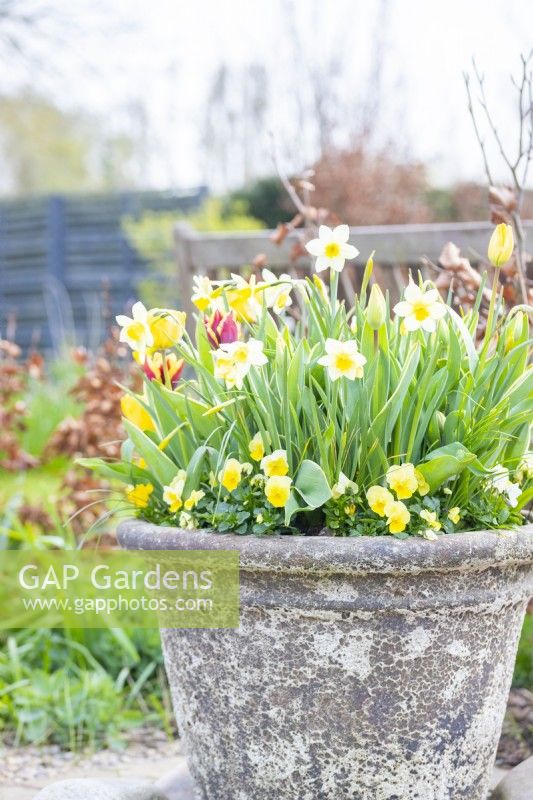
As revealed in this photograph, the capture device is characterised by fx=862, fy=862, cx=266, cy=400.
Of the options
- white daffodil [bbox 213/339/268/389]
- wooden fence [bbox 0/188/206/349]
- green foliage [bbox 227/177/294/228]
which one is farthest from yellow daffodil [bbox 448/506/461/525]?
wooden fence [bbox 0/188/206/349]

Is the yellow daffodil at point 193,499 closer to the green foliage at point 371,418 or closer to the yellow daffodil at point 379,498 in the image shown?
the green foliage at point 371,418

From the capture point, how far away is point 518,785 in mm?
1592

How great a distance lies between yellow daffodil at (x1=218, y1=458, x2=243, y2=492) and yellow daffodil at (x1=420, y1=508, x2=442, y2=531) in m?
0.30

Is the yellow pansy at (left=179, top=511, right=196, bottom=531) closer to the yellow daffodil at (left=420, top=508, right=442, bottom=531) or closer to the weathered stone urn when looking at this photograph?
the weathered stone urn

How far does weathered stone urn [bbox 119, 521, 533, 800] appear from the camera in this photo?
52.5 inches

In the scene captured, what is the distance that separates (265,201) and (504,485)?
917 centimetres

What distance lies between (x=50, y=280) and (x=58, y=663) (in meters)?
9.39

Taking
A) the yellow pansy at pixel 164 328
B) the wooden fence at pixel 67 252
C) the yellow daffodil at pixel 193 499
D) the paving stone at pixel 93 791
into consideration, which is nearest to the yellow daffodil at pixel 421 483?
the yellow daffodil at pixel 193 499

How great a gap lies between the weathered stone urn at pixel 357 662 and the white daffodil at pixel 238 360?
261mm

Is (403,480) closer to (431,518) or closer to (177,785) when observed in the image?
(431,518)

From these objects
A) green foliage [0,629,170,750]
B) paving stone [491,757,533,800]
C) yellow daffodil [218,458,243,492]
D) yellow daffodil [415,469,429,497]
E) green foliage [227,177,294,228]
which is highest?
green foliage [227,177,294,228]

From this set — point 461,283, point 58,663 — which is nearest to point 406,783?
point 461,283

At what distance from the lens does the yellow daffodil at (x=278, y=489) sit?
1336mm

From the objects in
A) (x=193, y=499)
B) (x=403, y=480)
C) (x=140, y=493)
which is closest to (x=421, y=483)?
(x=403, y=480)
